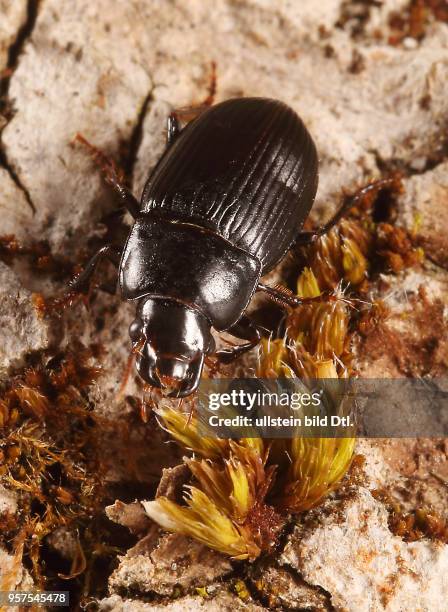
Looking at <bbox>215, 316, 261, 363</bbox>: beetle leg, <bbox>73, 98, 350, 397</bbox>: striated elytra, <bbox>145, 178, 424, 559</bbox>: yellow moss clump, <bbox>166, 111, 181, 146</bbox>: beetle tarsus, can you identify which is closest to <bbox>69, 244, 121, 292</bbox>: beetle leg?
<bbox>73, 98, 350, 397</bbox>: striated elytra

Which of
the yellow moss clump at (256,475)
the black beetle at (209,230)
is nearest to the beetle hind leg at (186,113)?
the black beetle at (209,230)

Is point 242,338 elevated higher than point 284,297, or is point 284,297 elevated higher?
point 284,297

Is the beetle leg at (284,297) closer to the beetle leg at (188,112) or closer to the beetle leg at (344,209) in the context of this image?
the beetle leg at (344,209)

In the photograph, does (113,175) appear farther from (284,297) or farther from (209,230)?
(284,297)

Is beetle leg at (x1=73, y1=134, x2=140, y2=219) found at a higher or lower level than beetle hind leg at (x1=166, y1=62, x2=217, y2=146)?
lower

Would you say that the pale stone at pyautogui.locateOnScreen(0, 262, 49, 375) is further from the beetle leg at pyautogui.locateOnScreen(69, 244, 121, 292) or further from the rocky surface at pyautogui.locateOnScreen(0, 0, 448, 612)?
the beetle leg at pyautogui.locateOnScreen(69, 244, 121, 292)

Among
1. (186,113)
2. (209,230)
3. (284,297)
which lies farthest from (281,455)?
(186,113)

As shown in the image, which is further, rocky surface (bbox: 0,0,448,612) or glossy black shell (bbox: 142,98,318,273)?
glossy black shell (bbox: 142,98,318,273)
